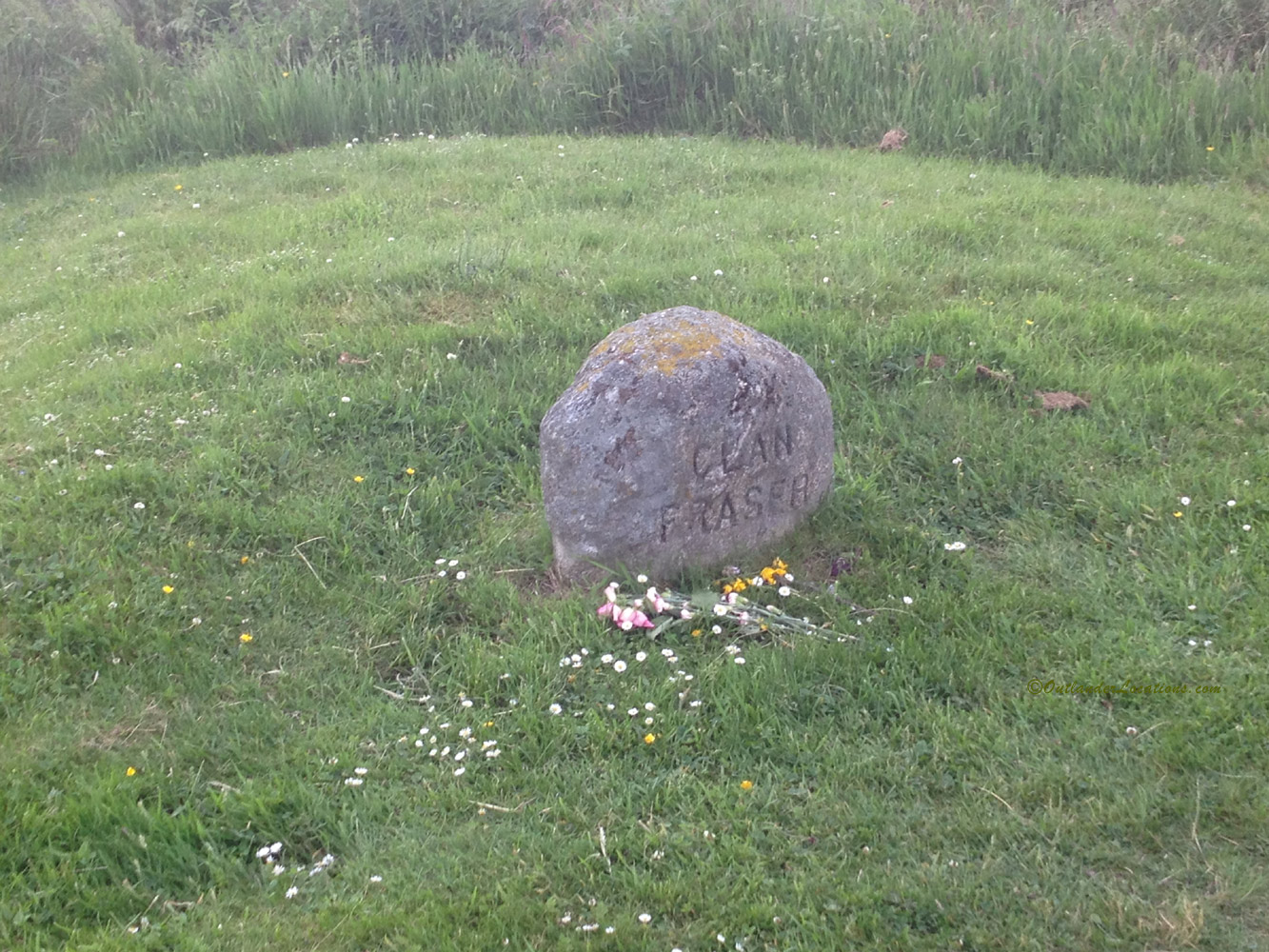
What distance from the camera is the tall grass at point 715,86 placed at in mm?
8641

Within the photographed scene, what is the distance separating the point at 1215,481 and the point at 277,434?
4.29m

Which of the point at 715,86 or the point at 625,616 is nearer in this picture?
the point at 625,616

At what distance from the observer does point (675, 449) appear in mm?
3949

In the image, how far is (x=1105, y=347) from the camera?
5641 mm

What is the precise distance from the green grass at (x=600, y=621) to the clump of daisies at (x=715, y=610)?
0.10 metres

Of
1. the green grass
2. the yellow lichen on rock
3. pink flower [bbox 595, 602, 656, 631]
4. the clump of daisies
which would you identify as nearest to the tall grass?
the green grass

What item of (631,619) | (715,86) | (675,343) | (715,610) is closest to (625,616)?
(631,619)

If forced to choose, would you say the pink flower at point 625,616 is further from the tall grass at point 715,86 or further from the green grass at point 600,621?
the tall grass at point 715,86

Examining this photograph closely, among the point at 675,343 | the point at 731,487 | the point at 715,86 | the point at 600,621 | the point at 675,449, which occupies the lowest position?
the point at 600,621

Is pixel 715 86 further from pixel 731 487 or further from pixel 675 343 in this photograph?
pixel 731 487

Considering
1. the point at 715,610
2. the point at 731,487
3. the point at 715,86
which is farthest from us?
the point at 715,86

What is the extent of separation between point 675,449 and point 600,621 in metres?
0.70

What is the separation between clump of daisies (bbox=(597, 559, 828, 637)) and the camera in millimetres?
3893

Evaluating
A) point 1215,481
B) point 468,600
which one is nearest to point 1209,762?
point 1215,481
